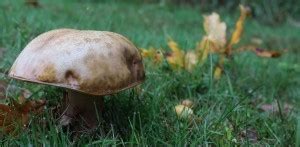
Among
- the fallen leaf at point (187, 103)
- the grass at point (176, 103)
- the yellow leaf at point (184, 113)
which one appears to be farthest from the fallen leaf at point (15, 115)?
the fallen leaf at point (187, 103)

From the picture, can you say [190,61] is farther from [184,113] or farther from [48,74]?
[48,74]

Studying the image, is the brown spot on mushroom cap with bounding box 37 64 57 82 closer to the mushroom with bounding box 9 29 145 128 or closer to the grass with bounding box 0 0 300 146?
the mushroom with bounding box 9 29 145 128

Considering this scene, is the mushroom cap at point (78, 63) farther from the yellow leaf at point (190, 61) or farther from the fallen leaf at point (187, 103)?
the yellow leaf at point (190, 61)

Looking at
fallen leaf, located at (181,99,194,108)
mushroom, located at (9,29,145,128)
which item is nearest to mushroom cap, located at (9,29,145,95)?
mushroom, located at (9,29,145,128)

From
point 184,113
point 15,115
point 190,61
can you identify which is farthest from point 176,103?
point 15,115

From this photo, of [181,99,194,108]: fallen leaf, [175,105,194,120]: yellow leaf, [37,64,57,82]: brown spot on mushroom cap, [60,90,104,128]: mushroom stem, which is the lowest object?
[181,99,194,108]: fallen leaf

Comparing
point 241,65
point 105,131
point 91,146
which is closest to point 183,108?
point 105,131

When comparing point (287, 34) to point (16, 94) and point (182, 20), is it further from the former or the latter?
point (16, 94)
